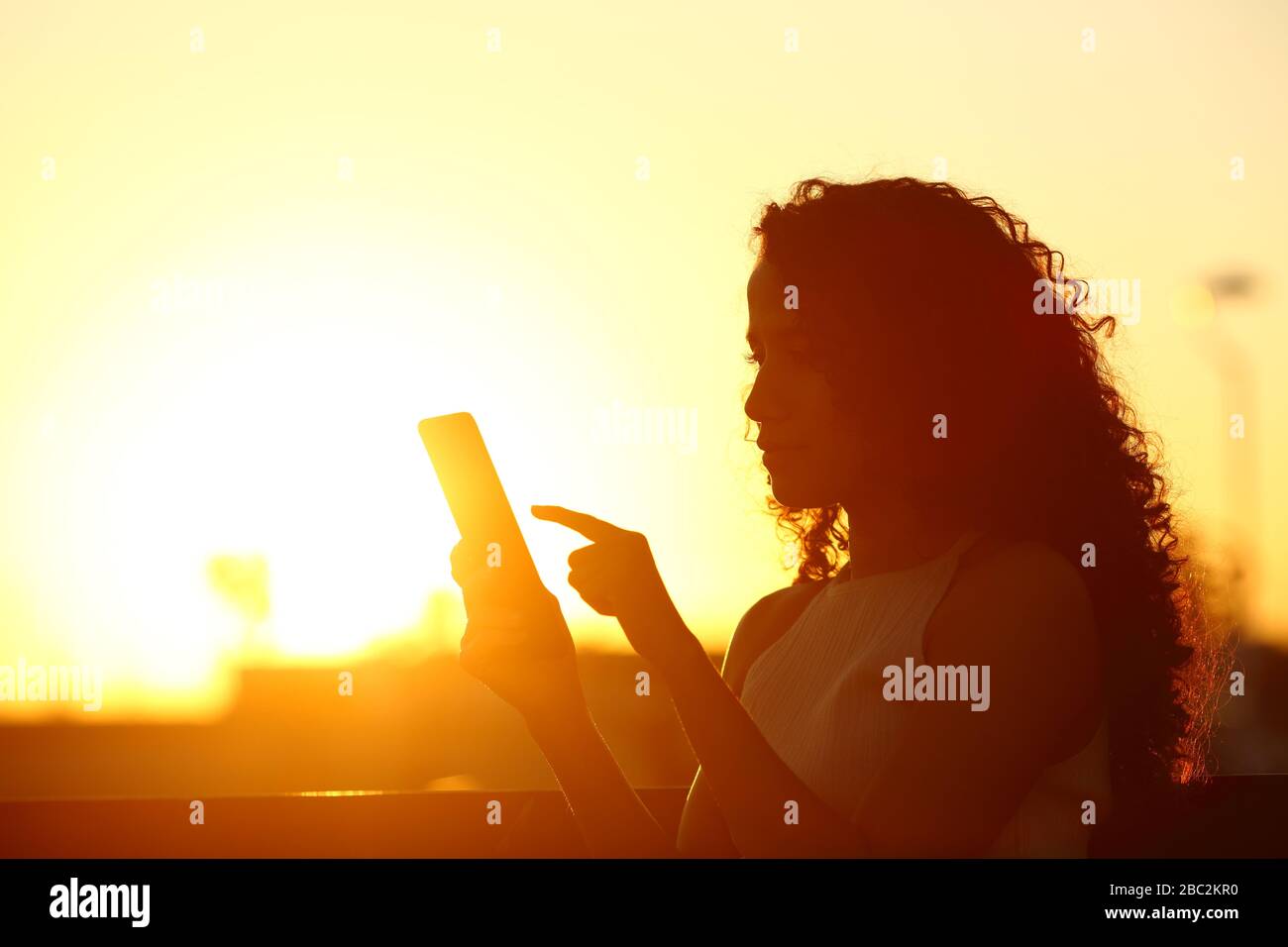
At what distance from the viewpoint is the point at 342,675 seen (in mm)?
4434

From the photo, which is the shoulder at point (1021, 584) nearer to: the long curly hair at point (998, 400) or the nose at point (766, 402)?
the long curly hair at point (998, 400)

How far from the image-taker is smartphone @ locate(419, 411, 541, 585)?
7.66ft

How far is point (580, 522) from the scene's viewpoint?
2285 millimetres

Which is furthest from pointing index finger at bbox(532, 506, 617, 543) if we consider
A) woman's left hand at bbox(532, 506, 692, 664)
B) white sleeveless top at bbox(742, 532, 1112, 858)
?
white sleeveless top at bbox(742, 532, 1112, 858)

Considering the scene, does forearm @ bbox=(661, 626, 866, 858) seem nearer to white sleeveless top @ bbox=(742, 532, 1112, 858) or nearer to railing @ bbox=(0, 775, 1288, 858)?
white sleeveless top @ bbox=(742, 532, 1112, 858)

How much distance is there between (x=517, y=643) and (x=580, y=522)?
0.82 feet

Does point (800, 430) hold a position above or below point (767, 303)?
below

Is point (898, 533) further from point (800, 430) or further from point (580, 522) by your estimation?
point (580, 522)

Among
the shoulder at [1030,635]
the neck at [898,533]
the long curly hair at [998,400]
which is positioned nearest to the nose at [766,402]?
the long curly hair at [998,400]

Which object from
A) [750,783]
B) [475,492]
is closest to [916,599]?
[750,783]

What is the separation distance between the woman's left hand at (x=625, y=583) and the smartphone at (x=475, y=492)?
0.11 meters

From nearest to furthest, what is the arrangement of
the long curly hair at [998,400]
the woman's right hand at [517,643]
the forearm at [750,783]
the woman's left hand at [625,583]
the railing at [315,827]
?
the forearm at [750,783] < the woman's left hand at [625,583] < the woman's right hand at [517,643] < the long curly hair at [998,400] < the railing at [315,827]

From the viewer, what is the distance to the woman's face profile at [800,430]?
238 centimetres
